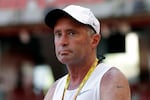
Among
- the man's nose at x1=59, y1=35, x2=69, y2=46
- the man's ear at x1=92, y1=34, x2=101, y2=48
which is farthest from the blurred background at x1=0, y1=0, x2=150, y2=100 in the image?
the man's nose at x1=59, y1=35, x2=69, y2=46

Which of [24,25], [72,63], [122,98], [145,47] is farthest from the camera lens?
[145,47]

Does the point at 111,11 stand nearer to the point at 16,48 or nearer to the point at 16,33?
the point at 16,33

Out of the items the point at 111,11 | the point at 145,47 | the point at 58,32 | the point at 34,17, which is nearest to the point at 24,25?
the point at 34,17

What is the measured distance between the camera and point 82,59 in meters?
3.19

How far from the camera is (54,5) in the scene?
1198 centimetres

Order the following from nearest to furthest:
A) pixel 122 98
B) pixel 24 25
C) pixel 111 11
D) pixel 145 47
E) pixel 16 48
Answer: pixel 122 98
pixel 111 11
pixel 24 25
pixel 145 47
pixel 16 48

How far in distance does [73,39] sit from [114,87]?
342mm

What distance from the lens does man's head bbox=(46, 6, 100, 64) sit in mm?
3127

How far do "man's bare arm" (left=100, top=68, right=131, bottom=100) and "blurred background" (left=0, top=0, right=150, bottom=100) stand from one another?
7.95 metres

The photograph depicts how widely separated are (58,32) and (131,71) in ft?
34.3

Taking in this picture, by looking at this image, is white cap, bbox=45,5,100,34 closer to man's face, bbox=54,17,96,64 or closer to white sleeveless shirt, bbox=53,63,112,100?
man's face, bbox=54,17,96,64

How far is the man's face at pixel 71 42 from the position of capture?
312cm

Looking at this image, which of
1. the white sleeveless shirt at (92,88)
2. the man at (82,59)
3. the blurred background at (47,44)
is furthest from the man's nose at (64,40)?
the blurred background at (47,44)

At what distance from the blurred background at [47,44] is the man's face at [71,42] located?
784cm
